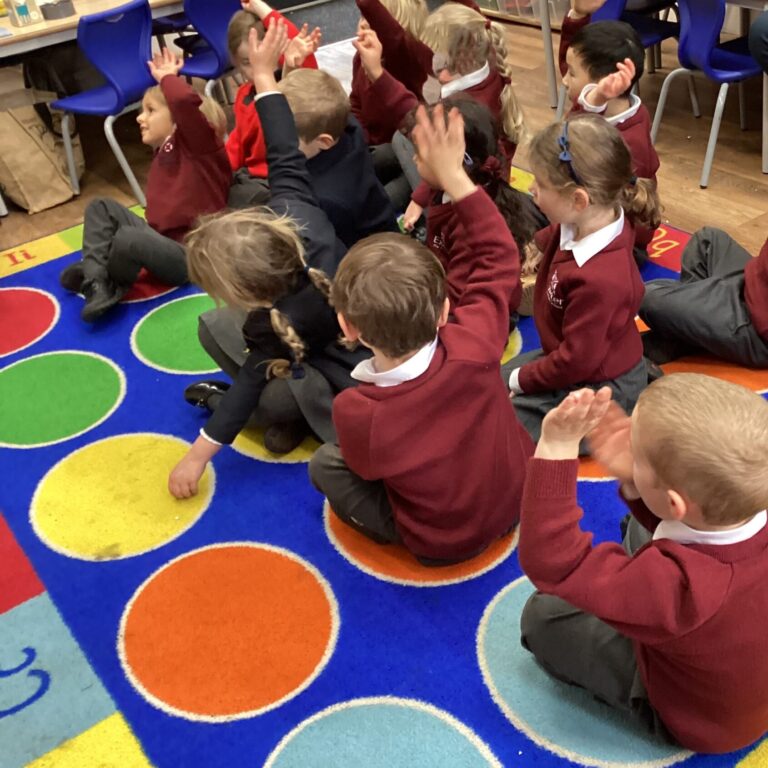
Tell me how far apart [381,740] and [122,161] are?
2.77 metres

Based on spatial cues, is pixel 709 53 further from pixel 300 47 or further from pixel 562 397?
pixel 562 397

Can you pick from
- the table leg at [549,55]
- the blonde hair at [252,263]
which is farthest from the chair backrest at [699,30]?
the blonde hair at [252,263]

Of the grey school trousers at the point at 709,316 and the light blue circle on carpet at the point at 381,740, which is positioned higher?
the grey school trousers at the point at 709,316

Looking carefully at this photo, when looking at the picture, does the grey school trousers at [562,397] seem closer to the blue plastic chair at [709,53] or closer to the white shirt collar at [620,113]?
the white shirt collar at [620,113]

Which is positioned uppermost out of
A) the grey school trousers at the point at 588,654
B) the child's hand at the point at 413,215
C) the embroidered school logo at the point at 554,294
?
the embroidered school logo at the point at 554,294

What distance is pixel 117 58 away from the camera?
3.30 metres

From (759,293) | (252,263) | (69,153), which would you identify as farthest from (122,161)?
(759,293)

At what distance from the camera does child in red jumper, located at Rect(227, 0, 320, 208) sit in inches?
109

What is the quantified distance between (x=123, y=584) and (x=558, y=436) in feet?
3.65

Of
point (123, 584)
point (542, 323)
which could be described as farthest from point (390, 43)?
point (123, 584)

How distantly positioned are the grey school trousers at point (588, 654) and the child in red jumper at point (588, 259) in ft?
1.70

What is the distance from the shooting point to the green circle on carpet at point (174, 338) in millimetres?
2406

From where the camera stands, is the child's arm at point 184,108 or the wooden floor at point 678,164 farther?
→ the wooden floor at point 678,164

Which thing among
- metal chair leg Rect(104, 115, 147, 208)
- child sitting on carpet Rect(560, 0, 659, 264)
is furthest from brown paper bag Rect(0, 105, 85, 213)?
child sitting on carpet Rect(560, 0, 659, 264)
